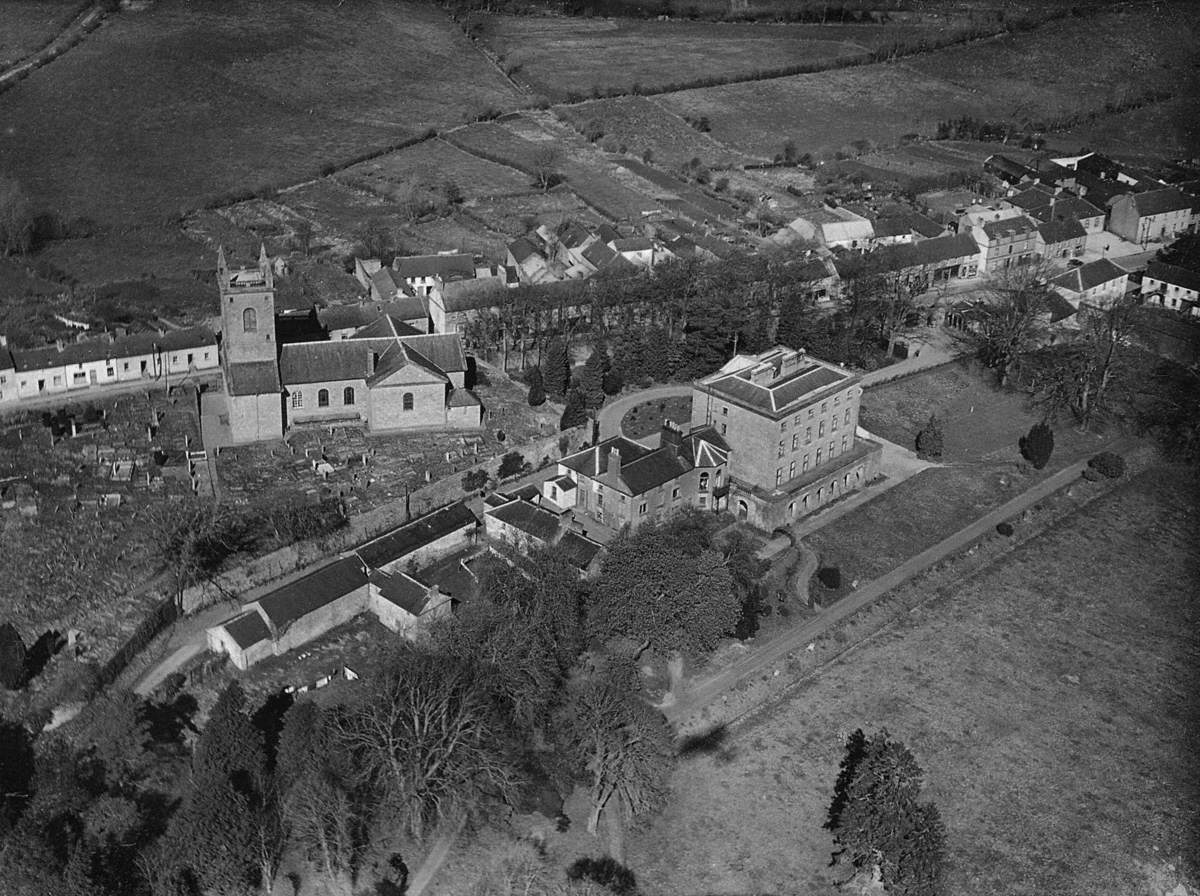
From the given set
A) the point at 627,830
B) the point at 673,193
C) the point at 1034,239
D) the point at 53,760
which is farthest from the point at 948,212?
the point at 53,760

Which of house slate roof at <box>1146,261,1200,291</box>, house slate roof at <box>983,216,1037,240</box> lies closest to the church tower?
house slate roof at <box>983,216,1037,240</box>

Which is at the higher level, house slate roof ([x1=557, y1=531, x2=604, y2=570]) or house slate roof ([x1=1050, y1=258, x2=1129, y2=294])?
house slate roof ([x1=1050, y1=258, x2=1129, y2=294])

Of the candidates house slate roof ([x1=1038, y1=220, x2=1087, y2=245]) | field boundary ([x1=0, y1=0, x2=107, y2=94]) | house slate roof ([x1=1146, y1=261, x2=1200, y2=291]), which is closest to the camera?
house slate roof ([x1=1146, y1=261, x2=1200, y2=291])

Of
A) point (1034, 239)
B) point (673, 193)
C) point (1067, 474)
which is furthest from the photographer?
point (673, 193)

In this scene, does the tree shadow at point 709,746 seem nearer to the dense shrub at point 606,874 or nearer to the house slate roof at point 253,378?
the dense shrub at point 606,874

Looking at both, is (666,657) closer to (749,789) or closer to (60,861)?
(749,789)

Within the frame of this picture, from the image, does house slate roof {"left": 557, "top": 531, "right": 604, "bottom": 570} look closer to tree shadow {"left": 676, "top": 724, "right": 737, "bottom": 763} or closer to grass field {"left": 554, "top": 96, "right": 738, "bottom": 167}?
tree shadow {"left": 676, "top": 724, "right": 737, "bottom": 763}

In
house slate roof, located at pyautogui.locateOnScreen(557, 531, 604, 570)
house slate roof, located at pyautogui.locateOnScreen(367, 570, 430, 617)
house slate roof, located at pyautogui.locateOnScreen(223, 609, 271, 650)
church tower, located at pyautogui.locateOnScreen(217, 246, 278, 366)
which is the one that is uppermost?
church tower, located at pyautogui.locateOnScreen(217, 246, 278, 366)
